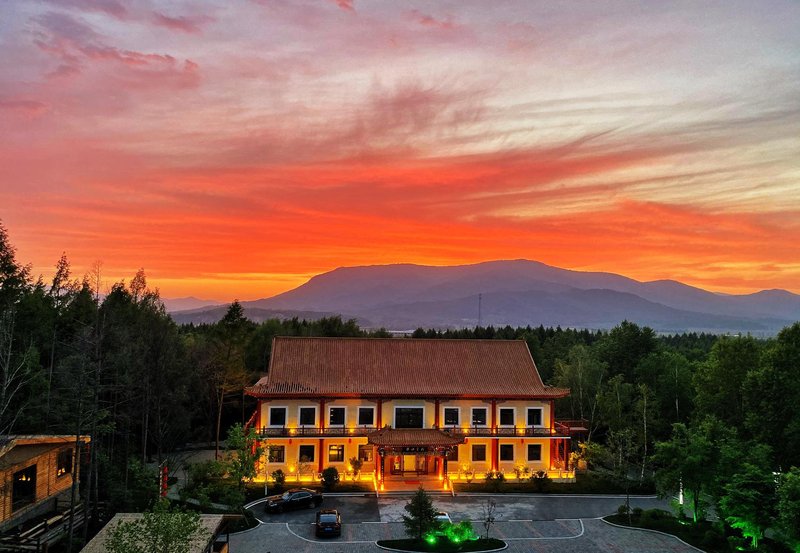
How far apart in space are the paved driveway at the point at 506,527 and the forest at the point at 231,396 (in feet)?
10.9

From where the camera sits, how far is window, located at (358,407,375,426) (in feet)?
126

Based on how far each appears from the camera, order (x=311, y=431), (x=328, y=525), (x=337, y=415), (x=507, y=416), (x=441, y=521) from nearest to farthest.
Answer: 1. (x=328, y=525)
2. (x=441, y=521)
3. (x=311, y=431)
4. (x=337, y=415)
5. (x=507, y=416)

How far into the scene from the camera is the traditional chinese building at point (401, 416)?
3706 cm

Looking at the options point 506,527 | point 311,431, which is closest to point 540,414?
point 506,527

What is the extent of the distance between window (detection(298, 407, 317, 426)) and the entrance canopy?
156 inches

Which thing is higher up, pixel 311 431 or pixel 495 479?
pixel 311 431

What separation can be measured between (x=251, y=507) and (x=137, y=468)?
7017 millimetres

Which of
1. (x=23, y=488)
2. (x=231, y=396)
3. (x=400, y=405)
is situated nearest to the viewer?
(x=23, y=488)

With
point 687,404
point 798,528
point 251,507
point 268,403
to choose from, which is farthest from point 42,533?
point 687,404

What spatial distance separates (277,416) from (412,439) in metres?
9.04

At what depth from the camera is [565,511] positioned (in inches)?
1283

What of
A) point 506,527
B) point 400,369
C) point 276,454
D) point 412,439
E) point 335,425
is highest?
point 400,369

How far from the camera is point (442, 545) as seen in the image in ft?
85.8

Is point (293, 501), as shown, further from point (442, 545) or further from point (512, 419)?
point (512, 419)
